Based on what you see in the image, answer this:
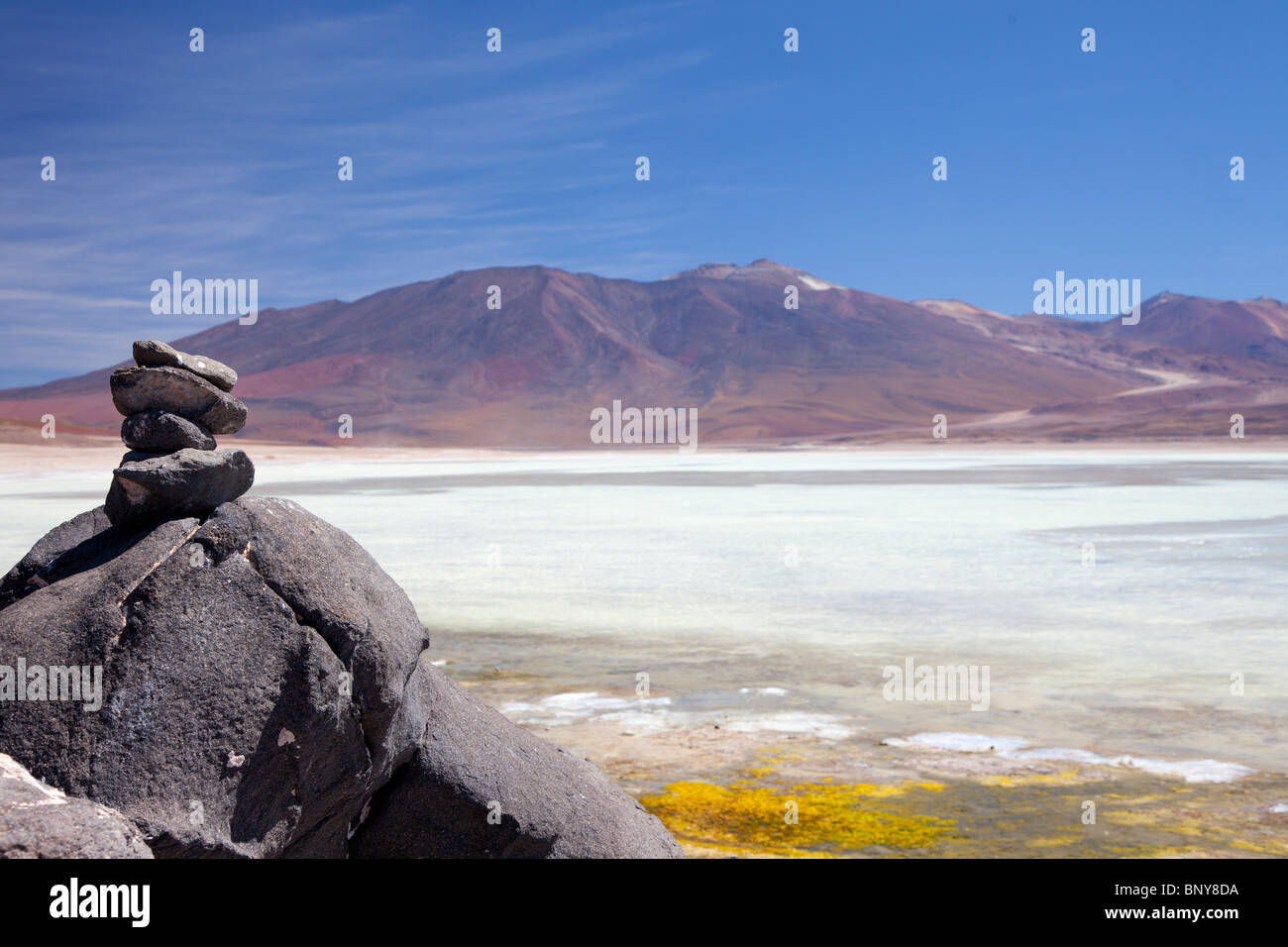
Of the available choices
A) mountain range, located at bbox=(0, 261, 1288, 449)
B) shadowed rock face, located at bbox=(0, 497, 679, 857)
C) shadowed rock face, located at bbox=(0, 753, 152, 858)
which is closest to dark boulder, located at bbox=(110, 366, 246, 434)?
shadowed rock face, located at bbox=(0, 497, 679, 857)

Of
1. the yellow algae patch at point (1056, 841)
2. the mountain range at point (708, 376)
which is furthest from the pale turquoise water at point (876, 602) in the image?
the mountain range at point (708, 376)

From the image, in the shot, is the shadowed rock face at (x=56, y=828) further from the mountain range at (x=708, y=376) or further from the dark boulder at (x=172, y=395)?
the mountain range at (x=708, y=376)

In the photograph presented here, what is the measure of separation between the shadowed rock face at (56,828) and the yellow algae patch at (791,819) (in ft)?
9.00

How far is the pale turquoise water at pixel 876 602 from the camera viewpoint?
7.86m

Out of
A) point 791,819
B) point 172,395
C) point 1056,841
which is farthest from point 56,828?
point 1056,841

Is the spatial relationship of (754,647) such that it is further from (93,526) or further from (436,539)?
(436,539)

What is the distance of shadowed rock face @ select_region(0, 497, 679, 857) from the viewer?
153 inches

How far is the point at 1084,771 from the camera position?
642 centimetres

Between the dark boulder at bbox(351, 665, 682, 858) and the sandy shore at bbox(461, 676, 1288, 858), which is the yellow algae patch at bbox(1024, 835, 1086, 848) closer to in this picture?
the sandy shore at bbox(461, 676, 1288, 858)

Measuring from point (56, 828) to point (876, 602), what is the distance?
9573 millimetres

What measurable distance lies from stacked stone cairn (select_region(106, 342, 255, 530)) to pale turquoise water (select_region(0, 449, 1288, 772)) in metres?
3.53

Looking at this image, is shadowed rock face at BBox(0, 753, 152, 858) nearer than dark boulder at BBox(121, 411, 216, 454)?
Yes

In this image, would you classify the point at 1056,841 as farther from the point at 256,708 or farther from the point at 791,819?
the point at 256,708
